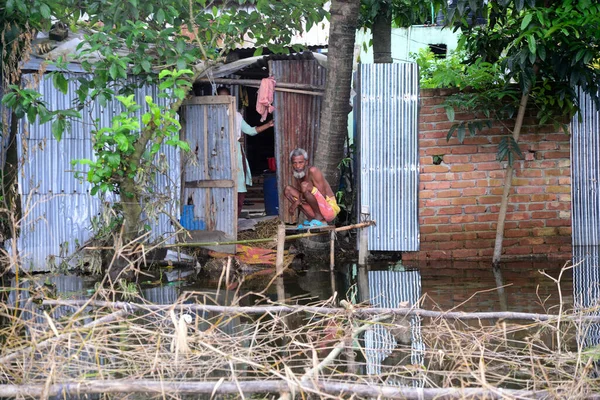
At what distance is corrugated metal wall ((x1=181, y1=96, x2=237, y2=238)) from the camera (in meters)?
10.1

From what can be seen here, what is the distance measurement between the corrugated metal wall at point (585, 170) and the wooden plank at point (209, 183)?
4532 millimetres

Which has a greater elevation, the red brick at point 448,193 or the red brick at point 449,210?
the red brick at point 448,193

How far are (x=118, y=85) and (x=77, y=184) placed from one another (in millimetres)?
1360

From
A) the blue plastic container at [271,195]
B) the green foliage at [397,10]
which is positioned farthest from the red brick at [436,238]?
the blue plastic container at [271,195]

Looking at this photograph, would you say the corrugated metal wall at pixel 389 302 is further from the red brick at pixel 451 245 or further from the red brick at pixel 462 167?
the red brick at pixel 462 167

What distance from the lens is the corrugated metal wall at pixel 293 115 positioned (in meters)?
10.5

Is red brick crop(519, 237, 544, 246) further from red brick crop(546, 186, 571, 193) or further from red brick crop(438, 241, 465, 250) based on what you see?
red brick crop(438, 241, 465, 250)

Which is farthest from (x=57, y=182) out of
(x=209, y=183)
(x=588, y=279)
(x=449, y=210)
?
(x=588, y=279)

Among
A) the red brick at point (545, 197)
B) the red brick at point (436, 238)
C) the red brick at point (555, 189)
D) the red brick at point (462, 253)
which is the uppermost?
the red brick at point (555, 189)

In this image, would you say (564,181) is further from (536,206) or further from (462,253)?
(462,253)

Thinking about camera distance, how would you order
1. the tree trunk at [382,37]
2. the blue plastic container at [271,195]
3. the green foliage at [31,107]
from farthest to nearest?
the blue plastic container at [271,195], the tree trunk at [382,37], the green foliage at [31,107]

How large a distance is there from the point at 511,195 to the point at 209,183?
392 centimetres

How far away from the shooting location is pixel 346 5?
373 inches

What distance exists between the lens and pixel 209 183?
10.2m
